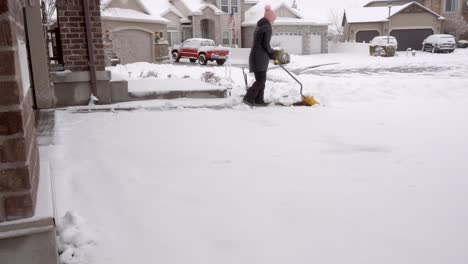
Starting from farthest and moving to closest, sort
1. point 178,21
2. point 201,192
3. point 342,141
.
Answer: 1. point 178,21
2. point 342,141
3. point 201,192

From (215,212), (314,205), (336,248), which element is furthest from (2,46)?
(314,205)

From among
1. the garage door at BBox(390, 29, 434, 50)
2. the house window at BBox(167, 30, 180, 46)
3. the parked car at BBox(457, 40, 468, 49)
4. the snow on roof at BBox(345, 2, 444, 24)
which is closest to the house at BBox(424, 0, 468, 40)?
the parked car at BBox(457, 40, 468, 49)

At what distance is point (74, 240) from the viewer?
95.5 inches

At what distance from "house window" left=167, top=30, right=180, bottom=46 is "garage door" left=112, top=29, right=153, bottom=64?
7.68 meters

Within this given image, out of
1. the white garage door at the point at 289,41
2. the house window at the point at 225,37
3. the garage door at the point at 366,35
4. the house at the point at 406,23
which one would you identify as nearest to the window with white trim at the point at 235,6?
the house window at the point at 225,37

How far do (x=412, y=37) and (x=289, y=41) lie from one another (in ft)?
41.4

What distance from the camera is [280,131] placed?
217 inches

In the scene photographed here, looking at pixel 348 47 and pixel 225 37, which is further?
pixel 348 47

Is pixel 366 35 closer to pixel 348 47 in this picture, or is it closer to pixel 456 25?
pixel 348 47

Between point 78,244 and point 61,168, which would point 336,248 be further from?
point 61,168

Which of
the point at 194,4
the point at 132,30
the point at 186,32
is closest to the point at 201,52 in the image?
the point at 132,30

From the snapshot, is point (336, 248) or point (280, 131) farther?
point (280, 131)

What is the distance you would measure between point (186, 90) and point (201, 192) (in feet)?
15.4

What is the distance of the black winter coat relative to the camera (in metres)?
7.57
